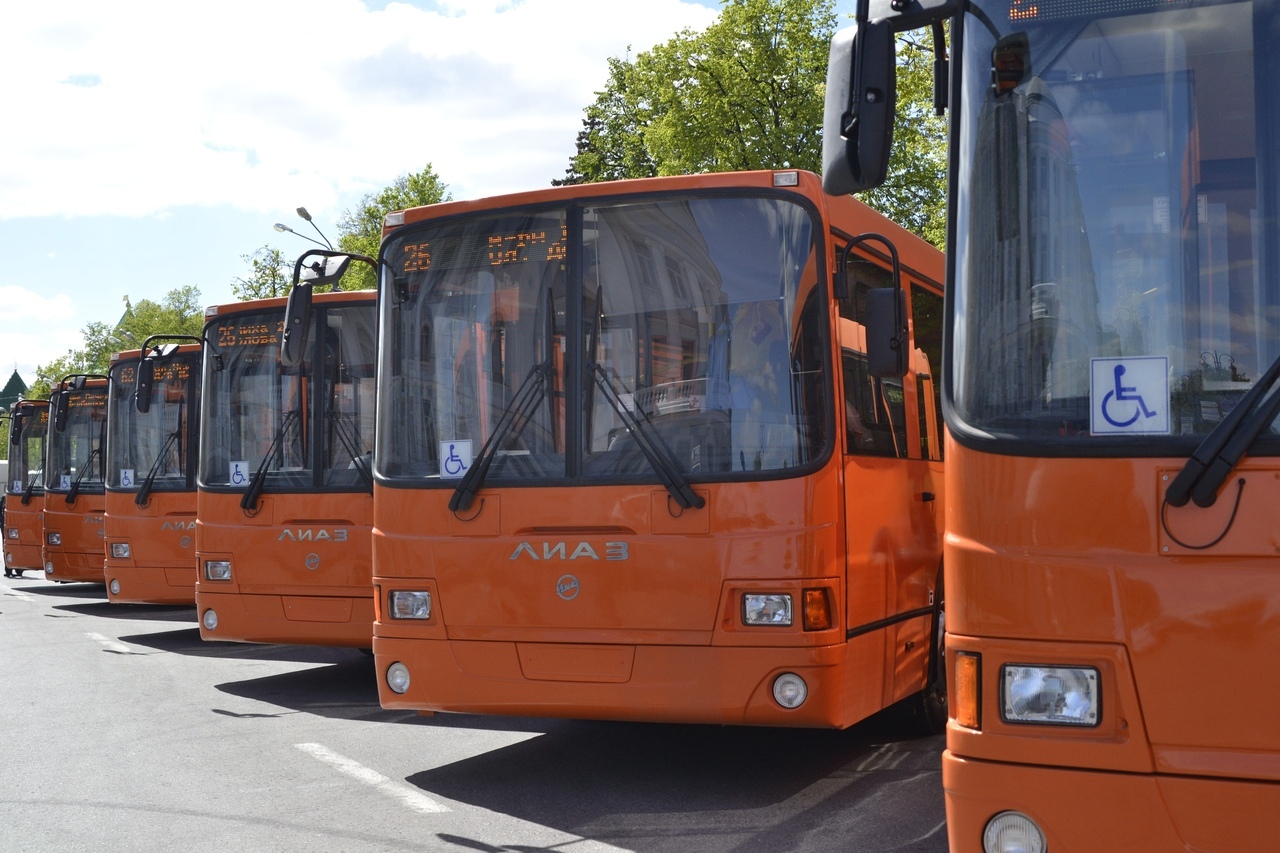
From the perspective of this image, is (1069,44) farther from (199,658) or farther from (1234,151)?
(199,658)

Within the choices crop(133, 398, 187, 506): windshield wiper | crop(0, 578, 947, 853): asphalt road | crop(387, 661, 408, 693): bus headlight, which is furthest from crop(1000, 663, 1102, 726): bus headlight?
crop(133, 398, 187, 506): windshield wiper

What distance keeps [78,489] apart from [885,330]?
16.4 meters

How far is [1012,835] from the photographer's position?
3.78m

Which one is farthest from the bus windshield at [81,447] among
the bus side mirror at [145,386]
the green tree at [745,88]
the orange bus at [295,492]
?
the green tree at [745,88]

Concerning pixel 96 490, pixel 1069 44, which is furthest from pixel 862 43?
pixel 96 490

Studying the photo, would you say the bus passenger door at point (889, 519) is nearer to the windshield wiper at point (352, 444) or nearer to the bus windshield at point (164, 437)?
the windshield wiper at point (352, 444)

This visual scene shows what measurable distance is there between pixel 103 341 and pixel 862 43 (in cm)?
11406

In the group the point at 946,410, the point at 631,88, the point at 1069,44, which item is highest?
the point at 631,88

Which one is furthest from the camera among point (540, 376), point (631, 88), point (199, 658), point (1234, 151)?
point (631, 88)

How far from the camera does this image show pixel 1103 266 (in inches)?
153

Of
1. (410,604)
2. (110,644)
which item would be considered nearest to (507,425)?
(410,604)

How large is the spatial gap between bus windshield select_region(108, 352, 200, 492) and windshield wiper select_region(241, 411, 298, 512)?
142 inches

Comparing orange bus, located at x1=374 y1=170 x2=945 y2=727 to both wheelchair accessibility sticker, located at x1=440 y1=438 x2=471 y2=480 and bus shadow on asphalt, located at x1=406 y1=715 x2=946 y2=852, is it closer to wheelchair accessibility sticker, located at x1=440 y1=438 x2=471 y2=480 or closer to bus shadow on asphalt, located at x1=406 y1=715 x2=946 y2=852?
wheelchair accessibility sticker, located at x1=440 y1=438 x2=471 y2=480

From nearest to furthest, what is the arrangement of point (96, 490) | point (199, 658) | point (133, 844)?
point (133, 844) → point (199, 658) → point (96, 490)
